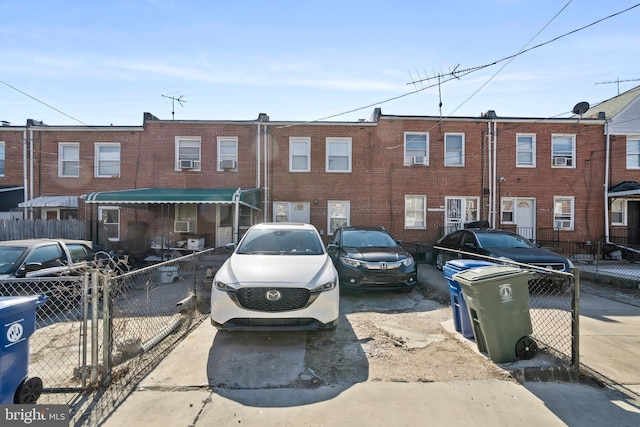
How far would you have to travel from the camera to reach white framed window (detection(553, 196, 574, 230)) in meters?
14.6

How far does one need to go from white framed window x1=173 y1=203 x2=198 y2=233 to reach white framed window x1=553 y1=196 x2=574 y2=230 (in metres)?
15.6

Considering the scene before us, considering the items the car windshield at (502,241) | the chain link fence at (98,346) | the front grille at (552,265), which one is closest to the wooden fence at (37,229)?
the chain link fence at (98,346)

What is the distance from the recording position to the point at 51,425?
9.09ft

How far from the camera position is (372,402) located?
10.5 ft

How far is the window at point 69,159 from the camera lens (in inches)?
574

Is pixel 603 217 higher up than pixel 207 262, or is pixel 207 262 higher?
pixel 603 217

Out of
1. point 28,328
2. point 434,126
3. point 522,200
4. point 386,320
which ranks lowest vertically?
point 386,320

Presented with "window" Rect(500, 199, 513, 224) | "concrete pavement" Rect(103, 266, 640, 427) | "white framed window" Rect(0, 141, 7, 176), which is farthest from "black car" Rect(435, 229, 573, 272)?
"white framed window" Rect(0, 141, 7, 176)

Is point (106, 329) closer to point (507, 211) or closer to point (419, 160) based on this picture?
point (419, 160)

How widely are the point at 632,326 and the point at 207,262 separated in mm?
9246

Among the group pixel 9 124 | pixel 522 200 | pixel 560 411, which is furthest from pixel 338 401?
pixel 9 124

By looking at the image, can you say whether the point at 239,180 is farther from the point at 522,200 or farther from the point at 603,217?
the point at 603,217

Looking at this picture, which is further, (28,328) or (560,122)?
(560,122)

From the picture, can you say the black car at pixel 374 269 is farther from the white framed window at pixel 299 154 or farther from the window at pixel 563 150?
the window at pixel 563 150
